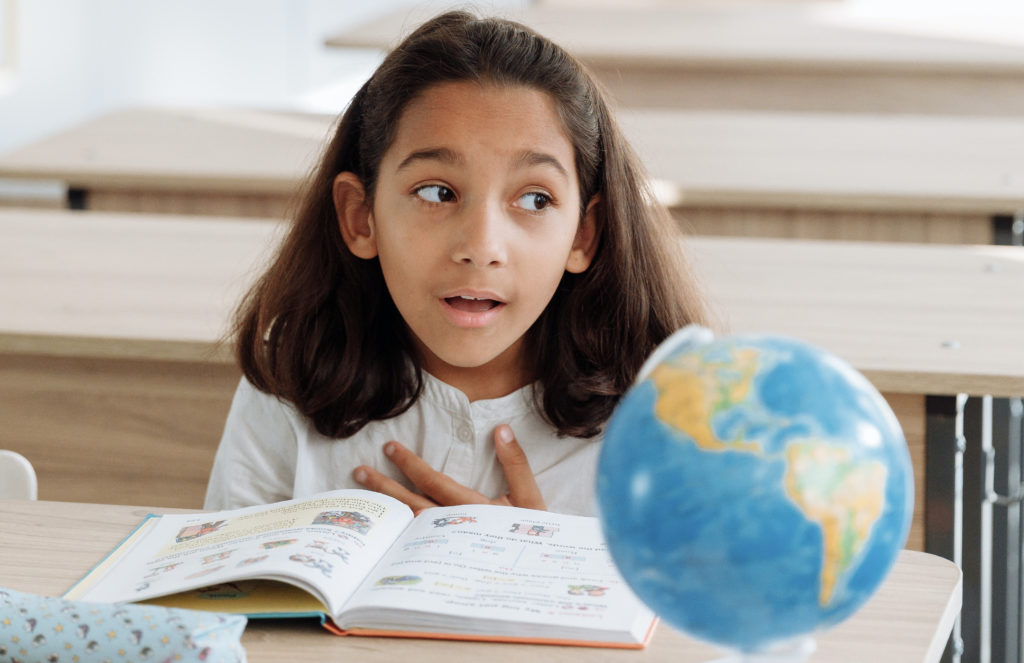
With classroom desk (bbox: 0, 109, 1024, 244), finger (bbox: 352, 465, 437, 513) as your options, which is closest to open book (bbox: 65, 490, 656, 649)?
finger (bbox: 352, 465, 437, 513)

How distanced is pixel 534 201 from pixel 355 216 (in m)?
0.23

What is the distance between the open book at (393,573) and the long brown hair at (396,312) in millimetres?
326

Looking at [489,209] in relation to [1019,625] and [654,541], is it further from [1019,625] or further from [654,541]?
[1019,625]

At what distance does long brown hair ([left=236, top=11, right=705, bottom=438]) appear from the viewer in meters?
1.31

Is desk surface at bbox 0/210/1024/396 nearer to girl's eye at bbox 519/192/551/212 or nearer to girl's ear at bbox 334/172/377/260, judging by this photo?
girl's ear at bbox 334/172/377/260

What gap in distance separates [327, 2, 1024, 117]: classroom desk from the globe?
3.13 meters

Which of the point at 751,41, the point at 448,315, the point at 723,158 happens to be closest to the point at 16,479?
the point at 448,315

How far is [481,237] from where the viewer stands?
1145 mm

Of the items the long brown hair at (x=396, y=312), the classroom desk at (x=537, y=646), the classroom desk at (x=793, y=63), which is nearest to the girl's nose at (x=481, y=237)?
the long brown hair at (x=396, y=312)

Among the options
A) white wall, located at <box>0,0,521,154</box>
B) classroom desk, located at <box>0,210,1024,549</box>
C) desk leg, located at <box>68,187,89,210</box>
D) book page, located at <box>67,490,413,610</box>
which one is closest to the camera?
book page, located at <box>67,490,413,610</box>

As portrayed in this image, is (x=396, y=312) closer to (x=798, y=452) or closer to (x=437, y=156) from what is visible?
(x=437, y=156)

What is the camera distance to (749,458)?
1.99 feet

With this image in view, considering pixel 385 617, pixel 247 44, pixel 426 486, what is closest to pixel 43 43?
pixel 247 44

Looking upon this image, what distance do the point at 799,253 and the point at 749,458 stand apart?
1.49m
